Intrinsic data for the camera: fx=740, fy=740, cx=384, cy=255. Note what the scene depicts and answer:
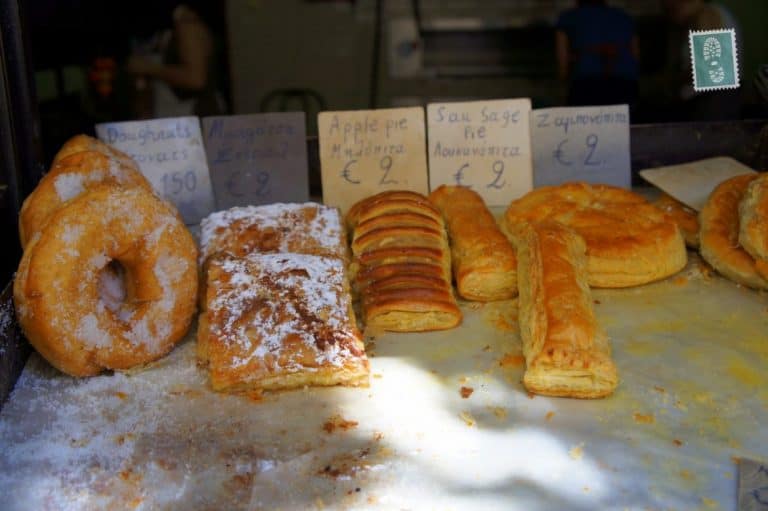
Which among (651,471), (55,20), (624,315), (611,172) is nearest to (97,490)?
(651,471)

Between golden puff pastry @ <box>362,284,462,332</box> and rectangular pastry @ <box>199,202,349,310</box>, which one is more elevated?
rectangular pastry @ <box>199,202,349,310</box>

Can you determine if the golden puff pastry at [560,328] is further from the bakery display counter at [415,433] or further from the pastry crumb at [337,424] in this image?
the pastry crumb at [337,424]

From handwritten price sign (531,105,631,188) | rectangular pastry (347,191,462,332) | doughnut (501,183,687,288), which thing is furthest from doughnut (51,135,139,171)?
handwritten price sign (531,105,631,188)

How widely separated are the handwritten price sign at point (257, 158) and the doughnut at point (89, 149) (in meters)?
0.32

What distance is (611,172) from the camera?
A: 2.89m

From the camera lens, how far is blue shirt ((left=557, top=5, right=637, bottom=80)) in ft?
14.0

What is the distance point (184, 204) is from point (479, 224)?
→ 110cm

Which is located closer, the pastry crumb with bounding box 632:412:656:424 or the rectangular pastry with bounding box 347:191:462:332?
the pastry crumb with bounding box 632:412:656:424

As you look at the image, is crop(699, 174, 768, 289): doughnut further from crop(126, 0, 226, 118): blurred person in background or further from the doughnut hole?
crop(126, 0, 226, 118): blurred person in background

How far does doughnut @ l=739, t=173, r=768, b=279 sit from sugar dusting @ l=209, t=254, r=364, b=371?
51.4 inches

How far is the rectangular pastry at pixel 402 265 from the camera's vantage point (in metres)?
2.22

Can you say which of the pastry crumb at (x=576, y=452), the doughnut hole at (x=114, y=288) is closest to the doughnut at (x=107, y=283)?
the doughnut hole at (x=114, y=288)

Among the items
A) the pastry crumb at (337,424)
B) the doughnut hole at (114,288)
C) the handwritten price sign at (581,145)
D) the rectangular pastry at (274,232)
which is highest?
the handwritten price sign at (581,145)

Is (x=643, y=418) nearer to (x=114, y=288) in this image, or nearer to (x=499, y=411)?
(x=499, y=411)
